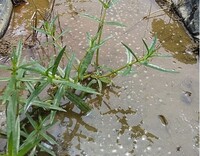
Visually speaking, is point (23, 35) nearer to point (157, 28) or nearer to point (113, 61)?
point (113, 61)

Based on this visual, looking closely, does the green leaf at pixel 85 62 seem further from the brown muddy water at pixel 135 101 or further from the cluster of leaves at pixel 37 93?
the brown muddy water at pixel 135 101

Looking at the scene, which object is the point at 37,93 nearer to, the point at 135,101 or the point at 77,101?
the point at 77,101

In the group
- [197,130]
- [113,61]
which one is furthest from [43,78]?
[197,130]

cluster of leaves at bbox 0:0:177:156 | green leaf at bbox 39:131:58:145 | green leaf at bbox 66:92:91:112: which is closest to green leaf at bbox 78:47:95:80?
cluster of leaves at bbox 0:0:177:156

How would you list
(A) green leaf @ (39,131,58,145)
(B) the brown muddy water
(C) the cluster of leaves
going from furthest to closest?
(B) the brown muddy water < (A) green leaf @ (39,131,58,145) < (C) the cluster of leaves

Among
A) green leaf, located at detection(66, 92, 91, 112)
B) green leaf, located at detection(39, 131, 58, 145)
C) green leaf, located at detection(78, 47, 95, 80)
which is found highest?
→ green leaf, located at detection(78, 47, 95, 80)

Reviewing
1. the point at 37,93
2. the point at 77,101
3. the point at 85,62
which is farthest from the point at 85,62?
the point at 37,93

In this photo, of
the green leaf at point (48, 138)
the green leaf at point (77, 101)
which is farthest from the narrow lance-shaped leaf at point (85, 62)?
the green leaf at point (48, 138)

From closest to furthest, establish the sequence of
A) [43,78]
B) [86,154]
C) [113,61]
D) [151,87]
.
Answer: [43,78], [86,154], [151,87], [113,61]

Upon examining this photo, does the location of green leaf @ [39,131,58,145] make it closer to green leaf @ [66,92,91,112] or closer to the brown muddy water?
the brown muddy water
